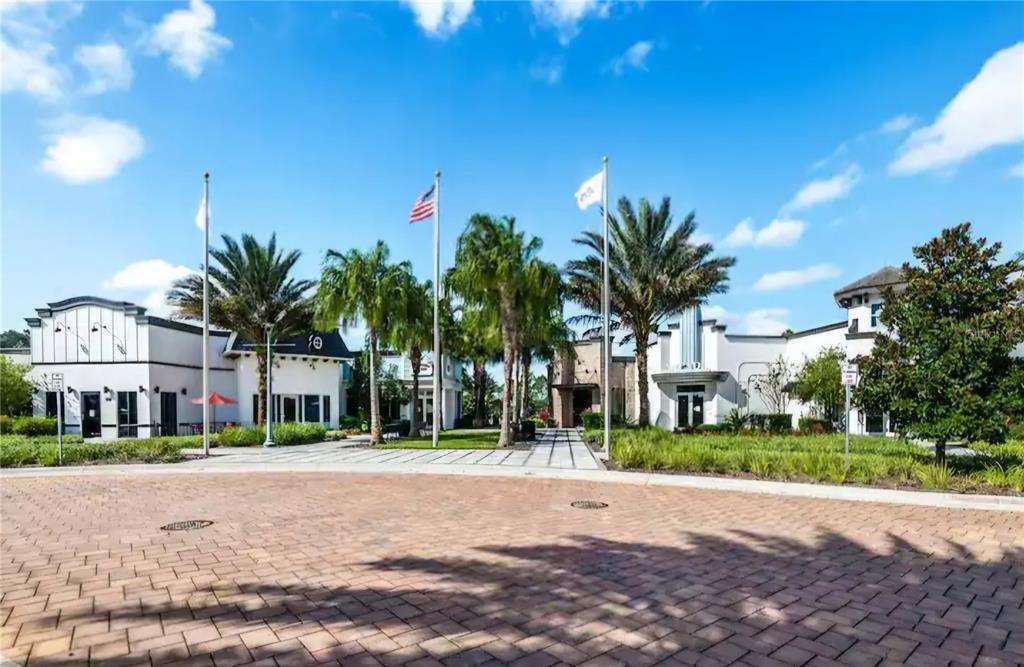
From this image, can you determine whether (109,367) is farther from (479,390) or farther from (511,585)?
(511,585)

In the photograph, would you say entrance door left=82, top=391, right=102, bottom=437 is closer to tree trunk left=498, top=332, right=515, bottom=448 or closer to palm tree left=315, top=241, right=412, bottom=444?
palm tree left=315, top=241, right=412, bottom=444

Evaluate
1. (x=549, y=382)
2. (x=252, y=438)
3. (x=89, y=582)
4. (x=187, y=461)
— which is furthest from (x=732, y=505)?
(x=549, y=382)

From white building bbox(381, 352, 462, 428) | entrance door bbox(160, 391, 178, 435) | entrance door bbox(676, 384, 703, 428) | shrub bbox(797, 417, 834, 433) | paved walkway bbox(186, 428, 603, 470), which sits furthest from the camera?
white building bbox(381, 352, 462, 428)

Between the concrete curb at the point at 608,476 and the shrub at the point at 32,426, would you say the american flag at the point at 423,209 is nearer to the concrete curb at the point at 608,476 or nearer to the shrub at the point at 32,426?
the concrete curb at the point at 608,476

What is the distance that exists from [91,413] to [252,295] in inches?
366

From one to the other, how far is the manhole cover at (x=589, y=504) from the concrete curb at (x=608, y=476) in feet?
9.19

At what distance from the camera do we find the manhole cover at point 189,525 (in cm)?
795

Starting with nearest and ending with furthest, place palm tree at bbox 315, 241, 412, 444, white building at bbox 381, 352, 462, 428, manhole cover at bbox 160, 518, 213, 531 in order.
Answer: manhole cover at bbox 160, 518, 213, 531
palm tree at bbox 315, 241, 412, 444
white building at bbox 381, 352, 462, 428

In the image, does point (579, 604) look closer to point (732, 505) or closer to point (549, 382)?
point (732, 505)

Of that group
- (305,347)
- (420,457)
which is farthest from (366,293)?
(305,347)

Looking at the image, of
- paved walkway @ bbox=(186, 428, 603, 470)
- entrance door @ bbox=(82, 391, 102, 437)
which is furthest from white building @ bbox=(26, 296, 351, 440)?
paved walkway @ bbox=(186, 428, 603, 470)

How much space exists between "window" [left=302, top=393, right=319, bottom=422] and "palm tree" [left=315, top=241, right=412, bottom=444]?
940cm

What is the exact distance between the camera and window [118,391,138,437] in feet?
87.7

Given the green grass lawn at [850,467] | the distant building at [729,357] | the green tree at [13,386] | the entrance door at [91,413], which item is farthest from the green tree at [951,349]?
the green tree at [13,386]
